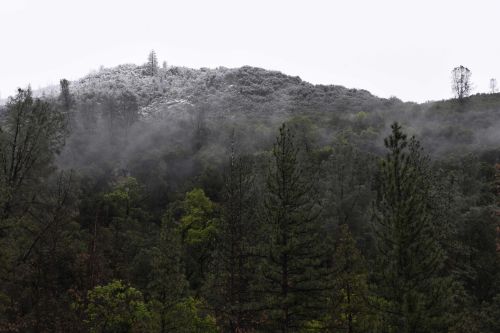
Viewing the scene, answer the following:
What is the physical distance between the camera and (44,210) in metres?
24.0

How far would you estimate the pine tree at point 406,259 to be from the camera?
1656cm

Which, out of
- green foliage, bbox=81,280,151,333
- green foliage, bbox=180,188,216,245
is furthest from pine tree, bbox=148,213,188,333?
green foliage, bbox=180,188,216,245

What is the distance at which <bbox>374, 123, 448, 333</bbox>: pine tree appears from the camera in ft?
54.3

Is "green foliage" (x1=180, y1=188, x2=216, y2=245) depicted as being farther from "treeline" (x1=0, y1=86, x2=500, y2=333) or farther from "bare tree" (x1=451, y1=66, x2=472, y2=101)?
"bare tree" (x1=451, y1=66, x2=472, y2=101)

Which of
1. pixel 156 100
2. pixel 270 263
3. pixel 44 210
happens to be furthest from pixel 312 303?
pixel 156 100

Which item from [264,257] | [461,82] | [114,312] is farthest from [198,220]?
[461,82]

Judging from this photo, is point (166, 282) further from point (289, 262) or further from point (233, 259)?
point (289, 262)

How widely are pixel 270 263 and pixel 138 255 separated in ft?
61.1

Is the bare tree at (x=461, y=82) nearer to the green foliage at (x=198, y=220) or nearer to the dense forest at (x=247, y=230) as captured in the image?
the dense forest at (x=247, y=230)

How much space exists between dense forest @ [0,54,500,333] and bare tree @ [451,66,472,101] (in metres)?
15.5

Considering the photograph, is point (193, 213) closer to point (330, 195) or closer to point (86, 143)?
point (330, 195)

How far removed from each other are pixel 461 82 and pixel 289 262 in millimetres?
91748

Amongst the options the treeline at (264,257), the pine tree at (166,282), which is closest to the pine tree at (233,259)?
the treeline at (264,257)

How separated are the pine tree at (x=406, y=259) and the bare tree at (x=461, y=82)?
288ft
